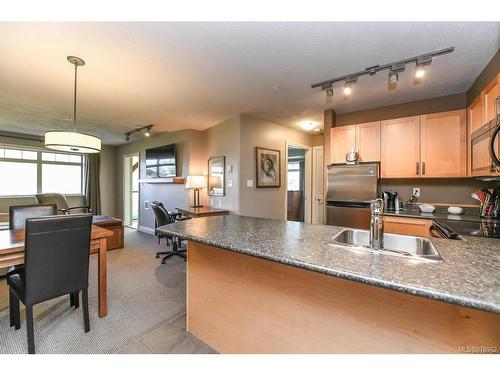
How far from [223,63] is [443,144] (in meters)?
2.81

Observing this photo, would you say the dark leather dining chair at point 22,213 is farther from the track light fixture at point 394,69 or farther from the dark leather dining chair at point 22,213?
the track light fixture at point 394,69

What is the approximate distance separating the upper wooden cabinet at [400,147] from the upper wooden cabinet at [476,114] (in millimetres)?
502

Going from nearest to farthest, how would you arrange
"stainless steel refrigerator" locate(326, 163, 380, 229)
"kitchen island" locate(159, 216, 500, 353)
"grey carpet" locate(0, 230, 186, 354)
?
"kitchen island" locate(159, 216, 500, 353) → "grey carpet" locate(0, 230, 186, 354) → "stainless steel refrigerator" locate(326, 163, 380, 229)

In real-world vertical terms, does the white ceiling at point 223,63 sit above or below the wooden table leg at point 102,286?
above

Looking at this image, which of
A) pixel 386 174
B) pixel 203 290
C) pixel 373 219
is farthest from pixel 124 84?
pixel 386 174

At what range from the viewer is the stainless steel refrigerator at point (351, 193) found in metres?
3.08

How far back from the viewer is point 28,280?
5.21ft

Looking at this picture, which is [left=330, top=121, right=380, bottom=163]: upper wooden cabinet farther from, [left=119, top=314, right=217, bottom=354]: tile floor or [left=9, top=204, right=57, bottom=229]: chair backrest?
[left=9, top=204, right=57, bottom=229]: chair backrest

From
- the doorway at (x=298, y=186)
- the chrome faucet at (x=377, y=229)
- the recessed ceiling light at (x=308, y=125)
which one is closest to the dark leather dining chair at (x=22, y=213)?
the chrome faucet at (x=377, y=229)

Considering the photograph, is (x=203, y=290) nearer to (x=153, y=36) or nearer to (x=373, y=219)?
(x=373, y=219)

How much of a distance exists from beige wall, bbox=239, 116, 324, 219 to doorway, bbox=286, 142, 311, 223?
753mm

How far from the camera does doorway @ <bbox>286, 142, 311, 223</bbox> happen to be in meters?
5.09

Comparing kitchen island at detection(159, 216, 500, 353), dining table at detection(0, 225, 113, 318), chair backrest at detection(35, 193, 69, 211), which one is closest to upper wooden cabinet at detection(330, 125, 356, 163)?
kitchen island at detection(159, 216, 500, 353)

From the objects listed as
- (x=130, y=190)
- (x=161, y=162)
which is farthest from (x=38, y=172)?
(x=161, y=162)
